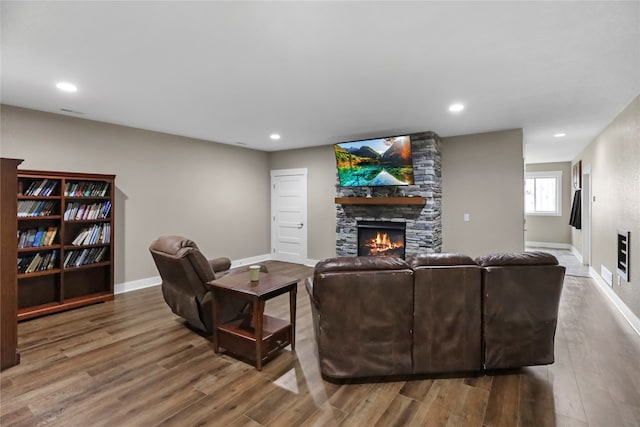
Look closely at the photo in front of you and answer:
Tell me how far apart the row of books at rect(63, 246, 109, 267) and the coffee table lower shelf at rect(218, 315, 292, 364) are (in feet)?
8.65

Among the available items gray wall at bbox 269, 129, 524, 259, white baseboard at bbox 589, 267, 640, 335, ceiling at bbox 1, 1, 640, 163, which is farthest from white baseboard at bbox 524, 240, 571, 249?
ceiling at bbox 1, 1, 640, 163

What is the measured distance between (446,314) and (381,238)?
3.47 m

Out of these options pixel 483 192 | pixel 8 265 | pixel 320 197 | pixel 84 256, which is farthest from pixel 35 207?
pixel 483 192

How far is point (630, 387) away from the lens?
235cm

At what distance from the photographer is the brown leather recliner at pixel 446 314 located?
234 centimetres

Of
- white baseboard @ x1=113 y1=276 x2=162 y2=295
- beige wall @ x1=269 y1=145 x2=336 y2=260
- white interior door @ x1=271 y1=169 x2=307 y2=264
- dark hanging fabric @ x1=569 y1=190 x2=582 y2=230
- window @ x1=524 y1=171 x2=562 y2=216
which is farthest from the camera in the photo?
window @ x1=524 y1=171 x2=562 y2=216

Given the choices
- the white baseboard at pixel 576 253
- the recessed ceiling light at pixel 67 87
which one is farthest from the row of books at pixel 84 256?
the white baseboard at pixel 576 253

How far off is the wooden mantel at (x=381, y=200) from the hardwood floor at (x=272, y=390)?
2635 mm

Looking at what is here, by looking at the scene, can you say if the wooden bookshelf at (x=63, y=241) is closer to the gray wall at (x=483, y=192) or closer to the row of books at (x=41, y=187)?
the row of books at (x=41, y=187)

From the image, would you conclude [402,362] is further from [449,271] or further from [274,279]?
[274,279]

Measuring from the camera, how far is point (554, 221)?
357 inches

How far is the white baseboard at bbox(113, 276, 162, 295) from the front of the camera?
15.7 feet

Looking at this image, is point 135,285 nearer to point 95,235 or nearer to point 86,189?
point 95,235

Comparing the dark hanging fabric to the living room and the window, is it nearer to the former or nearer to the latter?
the living room
